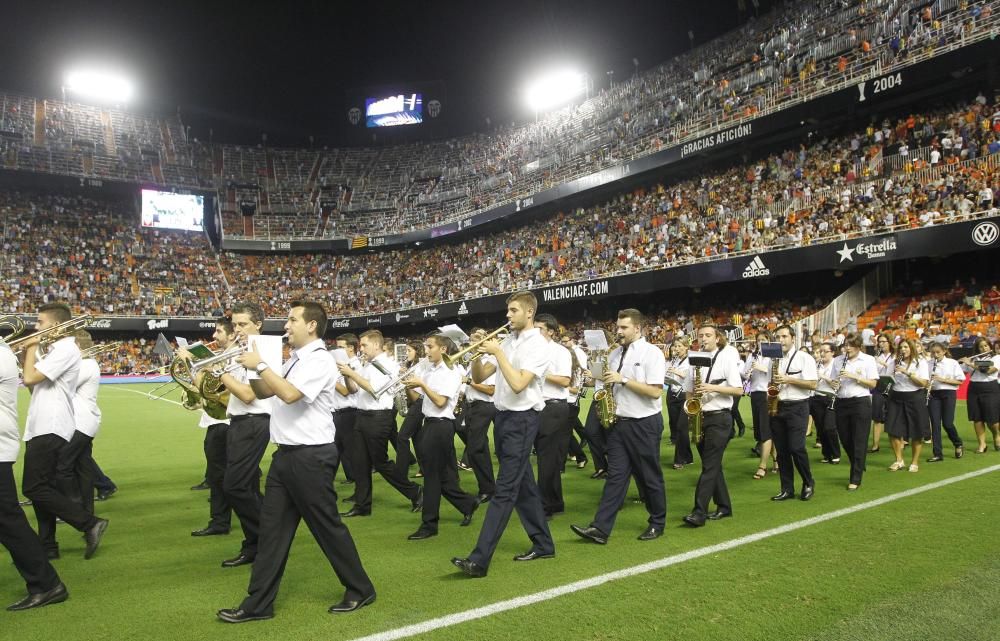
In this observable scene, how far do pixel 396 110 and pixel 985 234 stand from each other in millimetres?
42052

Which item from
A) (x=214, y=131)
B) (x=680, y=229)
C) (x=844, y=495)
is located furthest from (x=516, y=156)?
(x=844, y=495)

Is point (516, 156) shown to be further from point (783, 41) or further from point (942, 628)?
point (942, 628)

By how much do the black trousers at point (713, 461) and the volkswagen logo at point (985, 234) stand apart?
16.0m

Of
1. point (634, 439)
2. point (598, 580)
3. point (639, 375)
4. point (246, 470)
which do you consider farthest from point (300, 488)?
point (639, 375)

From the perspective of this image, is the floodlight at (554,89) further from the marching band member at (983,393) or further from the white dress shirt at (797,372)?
the white dress shirt at (797,372)

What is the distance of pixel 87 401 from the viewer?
722 centimetres

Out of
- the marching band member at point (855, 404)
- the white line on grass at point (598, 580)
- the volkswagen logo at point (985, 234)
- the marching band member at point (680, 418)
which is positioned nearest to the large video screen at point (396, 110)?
the volkswagen logo at point (985, 234)

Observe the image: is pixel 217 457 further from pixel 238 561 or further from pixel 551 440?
pixel 551 440

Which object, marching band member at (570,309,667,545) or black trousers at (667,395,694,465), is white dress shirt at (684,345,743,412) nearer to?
marching band member at (570,309,667,545)

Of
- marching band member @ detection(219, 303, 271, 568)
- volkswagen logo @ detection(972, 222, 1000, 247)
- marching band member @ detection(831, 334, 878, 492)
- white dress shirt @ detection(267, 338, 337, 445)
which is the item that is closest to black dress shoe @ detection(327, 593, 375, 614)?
white dress shirt @ detection(267, 338, 337, 445)

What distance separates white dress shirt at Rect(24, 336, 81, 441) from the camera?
5777 millimetres

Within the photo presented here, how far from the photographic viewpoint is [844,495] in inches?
324

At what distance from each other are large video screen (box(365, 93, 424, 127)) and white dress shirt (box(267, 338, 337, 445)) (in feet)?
167

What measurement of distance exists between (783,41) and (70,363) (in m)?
29.9
